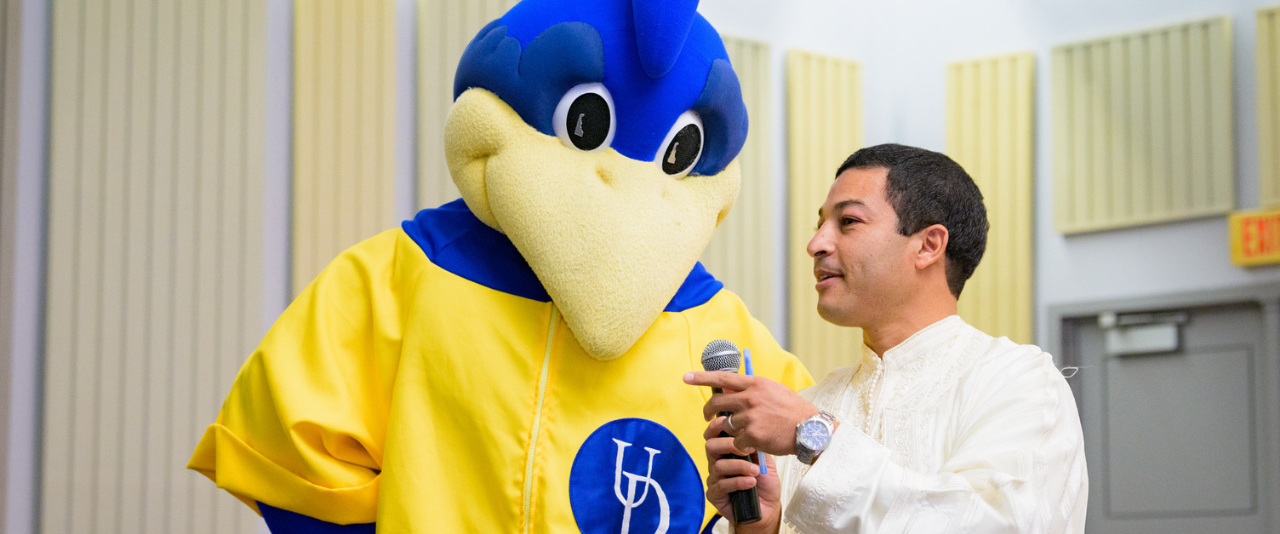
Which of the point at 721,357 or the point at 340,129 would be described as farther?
the point at 340,129

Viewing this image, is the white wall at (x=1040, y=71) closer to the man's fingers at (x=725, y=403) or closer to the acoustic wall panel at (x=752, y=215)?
the acoustic wall panel at (x=752, y=215)

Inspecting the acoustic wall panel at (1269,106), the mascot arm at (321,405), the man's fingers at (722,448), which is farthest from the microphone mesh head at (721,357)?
the acoustic wall panel at (1269,106)

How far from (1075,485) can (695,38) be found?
1.04m

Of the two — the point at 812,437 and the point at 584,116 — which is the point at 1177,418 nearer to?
the point at 584,116

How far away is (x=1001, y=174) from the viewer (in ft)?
19.2

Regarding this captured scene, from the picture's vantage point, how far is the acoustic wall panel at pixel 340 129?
441 centimetres

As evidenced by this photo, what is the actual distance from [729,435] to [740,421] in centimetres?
7

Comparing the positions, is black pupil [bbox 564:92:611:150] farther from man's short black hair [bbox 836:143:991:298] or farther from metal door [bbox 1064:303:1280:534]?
metal door [bbox 1064:303:1280:534]

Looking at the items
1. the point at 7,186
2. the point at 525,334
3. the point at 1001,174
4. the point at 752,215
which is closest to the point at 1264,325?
the point at 1001,174

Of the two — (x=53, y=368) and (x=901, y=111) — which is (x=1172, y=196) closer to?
(x=901, y=111)

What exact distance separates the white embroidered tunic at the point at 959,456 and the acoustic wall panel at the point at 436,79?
10.0ft

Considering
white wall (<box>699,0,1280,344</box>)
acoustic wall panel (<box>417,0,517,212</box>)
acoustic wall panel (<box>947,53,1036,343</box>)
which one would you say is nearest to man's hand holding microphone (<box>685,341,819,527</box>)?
acoustic wall panel (<box>417,0,517,212</box>)

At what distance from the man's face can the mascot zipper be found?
19.0 inches

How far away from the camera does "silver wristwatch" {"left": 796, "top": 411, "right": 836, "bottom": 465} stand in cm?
159
